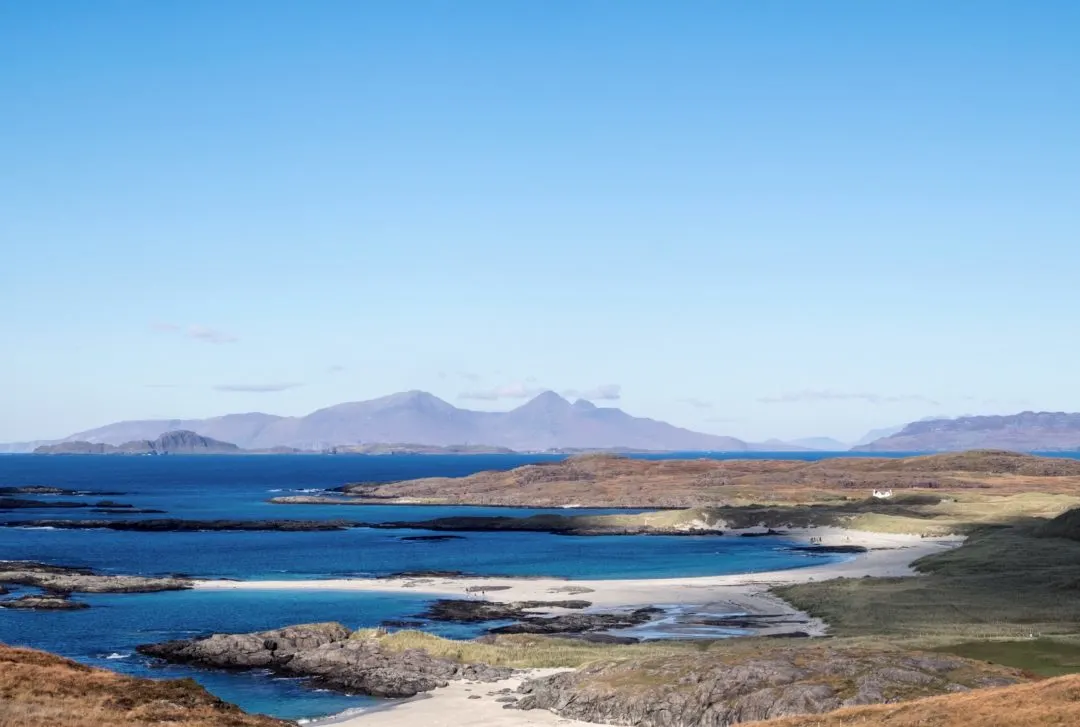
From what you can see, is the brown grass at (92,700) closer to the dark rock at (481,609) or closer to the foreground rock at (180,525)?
the dark rock at (481,609)

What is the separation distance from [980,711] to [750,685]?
13.4m

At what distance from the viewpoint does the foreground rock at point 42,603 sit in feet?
259

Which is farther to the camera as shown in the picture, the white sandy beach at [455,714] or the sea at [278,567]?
the sea at [278,567]

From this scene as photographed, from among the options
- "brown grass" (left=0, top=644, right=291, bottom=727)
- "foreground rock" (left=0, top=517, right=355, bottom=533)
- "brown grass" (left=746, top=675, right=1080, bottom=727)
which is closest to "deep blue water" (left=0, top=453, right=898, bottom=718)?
"foreground rock" (left=0, top=517, right=355, bottom=533)

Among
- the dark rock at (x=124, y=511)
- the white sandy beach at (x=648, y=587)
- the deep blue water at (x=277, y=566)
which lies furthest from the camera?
the dark rock at (x=124, y=511)

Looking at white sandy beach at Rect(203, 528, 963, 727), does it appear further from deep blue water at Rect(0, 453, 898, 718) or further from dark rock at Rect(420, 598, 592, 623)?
deep blue water at Rect(0, 453, 898, 718)

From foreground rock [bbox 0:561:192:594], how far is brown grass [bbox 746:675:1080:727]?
64.7 metres

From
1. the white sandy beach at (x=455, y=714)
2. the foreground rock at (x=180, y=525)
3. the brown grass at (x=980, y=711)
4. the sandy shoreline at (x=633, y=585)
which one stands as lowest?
the sandy shoreline at (x=633, y=585)

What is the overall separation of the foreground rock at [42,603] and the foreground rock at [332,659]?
20056 mm

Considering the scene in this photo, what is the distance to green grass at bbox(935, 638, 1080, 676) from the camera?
165ft

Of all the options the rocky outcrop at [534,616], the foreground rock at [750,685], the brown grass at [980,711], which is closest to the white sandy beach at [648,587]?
the rocky outcrop at [534,616]

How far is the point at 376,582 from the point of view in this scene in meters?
96.0

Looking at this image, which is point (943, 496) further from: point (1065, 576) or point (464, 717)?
point (464, 717)

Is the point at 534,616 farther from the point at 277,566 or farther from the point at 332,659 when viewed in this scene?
the point at 277,566
